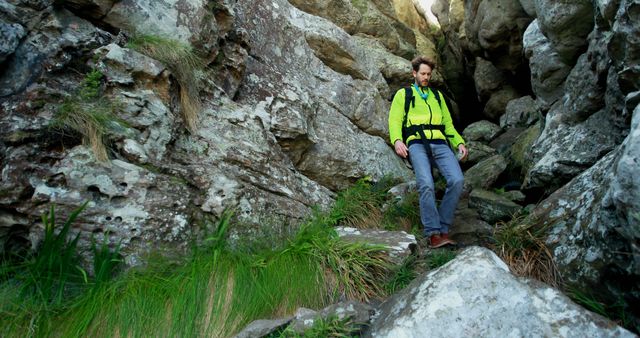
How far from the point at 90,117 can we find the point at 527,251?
4.86 meters

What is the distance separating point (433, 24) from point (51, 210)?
1740 cm

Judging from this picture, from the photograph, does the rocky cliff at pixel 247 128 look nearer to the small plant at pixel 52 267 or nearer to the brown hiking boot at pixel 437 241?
the small plant at pixel 52 267

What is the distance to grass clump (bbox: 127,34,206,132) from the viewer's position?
18.6 ft

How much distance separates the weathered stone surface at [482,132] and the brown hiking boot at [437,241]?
768cm

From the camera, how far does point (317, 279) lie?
4277 mm

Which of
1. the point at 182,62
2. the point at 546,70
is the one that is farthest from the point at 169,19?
the point at 546,70

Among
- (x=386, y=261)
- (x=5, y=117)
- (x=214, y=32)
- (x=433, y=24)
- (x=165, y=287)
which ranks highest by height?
(x=433, y=24)

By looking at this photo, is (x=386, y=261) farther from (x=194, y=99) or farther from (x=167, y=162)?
(x=194, y=99)

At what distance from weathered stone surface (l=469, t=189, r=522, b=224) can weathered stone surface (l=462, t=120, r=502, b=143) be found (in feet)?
21.4

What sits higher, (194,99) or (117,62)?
(117,62)

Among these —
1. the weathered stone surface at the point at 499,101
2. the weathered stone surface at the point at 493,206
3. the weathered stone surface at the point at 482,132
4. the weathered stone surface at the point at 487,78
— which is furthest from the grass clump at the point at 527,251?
the weathered stone surface at the point at 487,78

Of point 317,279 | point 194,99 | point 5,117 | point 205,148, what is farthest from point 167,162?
point 317,279

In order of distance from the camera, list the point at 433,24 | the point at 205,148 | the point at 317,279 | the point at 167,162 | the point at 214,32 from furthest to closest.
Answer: the point at 433,24, the point at 214,32, the point at 205,148, the point at 167,162, the point at 317,279

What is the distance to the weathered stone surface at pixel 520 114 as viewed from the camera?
11.4 metres
